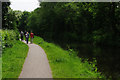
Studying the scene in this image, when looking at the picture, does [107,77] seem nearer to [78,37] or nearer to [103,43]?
[78,37]

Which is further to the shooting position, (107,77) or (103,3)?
(103,3)

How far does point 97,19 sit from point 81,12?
7.11 ft

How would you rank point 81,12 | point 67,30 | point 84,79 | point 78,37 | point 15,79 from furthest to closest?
point 67,30
point 81,12
point 78,37
point 84,79
point 15,79

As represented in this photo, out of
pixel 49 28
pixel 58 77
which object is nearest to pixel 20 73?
pixel 58 77

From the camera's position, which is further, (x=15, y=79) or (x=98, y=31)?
(x=98, y=31)

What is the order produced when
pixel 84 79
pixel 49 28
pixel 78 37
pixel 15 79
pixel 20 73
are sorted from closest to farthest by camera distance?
pixel 15 79 < pixel 84 79 < pixel 20 73 < pixel 78 37 < pixel 49 28

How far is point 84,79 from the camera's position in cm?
742

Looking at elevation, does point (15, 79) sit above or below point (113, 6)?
below

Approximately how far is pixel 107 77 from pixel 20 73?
4.40 m

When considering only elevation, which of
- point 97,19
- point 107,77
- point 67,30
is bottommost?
point 107,77

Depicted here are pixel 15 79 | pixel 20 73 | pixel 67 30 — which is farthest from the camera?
pixel 67 30

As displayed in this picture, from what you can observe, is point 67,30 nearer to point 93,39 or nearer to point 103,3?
point 93,39

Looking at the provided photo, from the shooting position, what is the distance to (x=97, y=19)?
66.9 feet

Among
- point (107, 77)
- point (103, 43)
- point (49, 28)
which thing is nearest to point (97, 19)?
point (103, 43)
